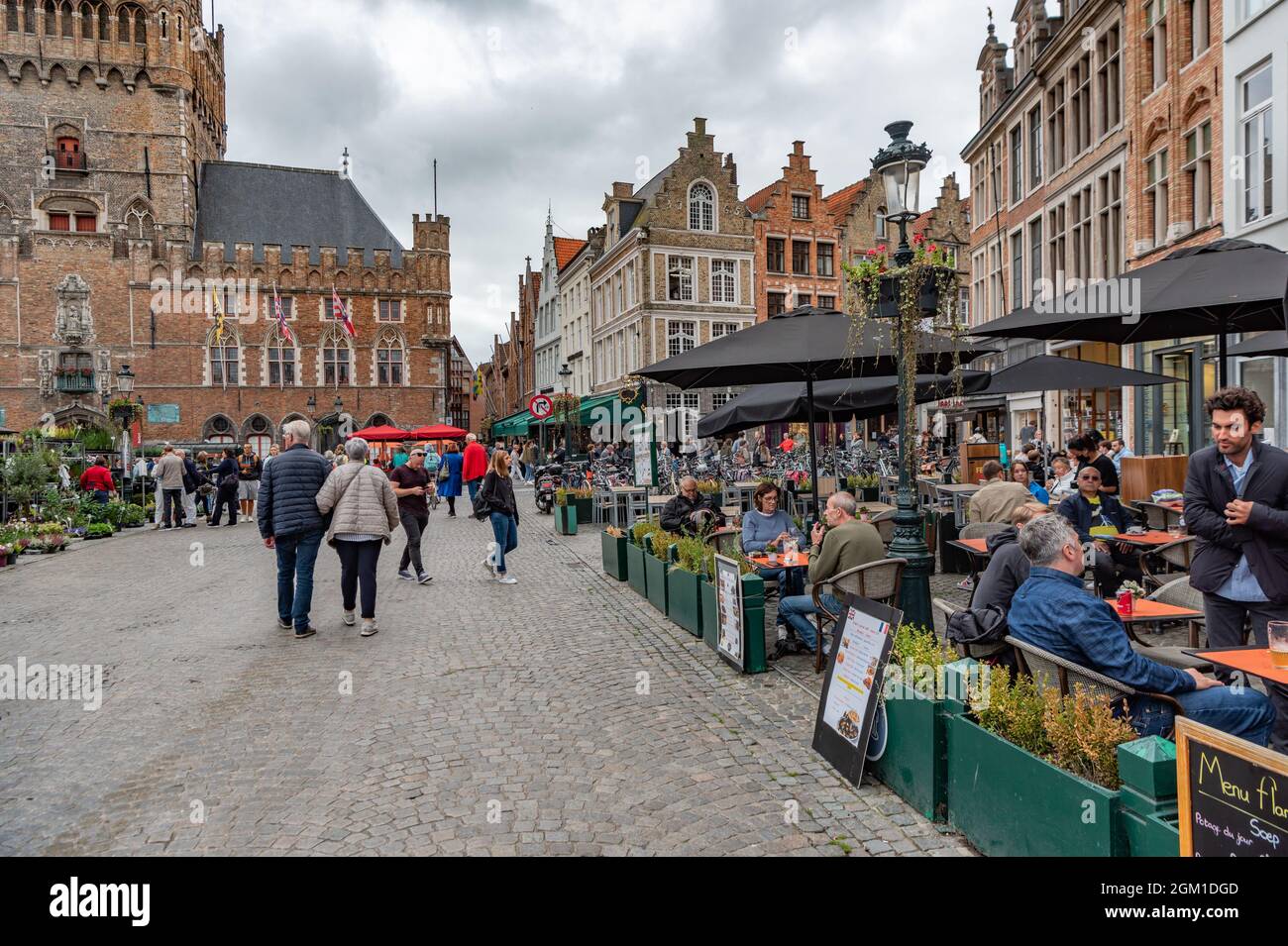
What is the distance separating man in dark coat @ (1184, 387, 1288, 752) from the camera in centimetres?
436

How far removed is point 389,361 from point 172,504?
30.8m

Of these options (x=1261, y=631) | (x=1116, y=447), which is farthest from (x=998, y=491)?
(x=1116, y=447)

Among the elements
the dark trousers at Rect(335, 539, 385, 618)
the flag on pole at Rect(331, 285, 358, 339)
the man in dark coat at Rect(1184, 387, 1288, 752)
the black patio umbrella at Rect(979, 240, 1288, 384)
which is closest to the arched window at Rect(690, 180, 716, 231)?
the flag on pole at Rect(331, 285, 358, 339)

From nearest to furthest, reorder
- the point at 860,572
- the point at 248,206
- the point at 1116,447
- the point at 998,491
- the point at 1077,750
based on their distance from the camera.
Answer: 1. the point at 1077,750
2. the point at 860,572
3. the point at 998,491
4. the point at 1116,447
5. the point at 248,206

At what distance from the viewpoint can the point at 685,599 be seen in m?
8.03

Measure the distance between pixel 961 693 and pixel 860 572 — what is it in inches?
90.9

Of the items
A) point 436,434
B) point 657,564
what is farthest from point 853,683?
point 436,434

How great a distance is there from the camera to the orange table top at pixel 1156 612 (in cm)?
475

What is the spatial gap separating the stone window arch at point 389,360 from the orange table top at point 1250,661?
4890cm

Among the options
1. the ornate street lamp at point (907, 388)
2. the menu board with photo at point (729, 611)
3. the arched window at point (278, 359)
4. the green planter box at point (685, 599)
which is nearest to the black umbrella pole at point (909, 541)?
the ornate street lamp at point (907, 388)

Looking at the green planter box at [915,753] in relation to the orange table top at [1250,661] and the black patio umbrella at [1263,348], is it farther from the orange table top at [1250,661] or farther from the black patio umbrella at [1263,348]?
the black patio umbrella at [1263,348]

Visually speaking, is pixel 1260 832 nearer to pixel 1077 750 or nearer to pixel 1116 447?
pixel 1077 750

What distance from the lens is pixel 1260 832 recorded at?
7.88 feet

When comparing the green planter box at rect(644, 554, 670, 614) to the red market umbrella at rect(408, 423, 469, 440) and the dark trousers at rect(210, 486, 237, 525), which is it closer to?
the dark trousers at rect(210, 486, 237, 525)
